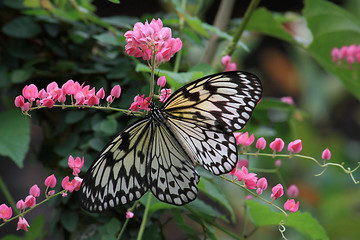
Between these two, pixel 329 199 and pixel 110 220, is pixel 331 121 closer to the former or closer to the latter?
pixel 329 199

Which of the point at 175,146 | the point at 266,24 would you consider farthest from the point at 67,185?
the point at 266,24

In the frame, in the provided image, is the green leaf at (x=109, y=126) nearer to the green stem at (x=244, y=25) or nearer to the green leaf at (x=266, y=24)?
the green stem at (x=244, y=25)

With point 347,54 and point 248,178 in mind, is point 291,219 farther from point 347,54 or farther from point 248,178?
point 347,54

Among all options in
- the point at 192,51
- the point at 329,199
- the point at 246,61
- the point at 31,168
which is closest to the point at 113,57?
the point at 192,51

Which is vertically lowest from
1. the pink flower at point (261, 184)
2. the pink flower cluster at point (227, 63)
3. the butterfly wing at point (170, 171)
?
the butterfly wing at point (170, 171)

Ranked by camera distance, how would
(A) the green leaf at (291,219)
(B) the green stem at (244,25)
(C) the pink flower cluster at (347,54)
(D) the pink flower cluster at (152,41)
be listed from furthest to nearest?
(C) the pink flower cluster at (347,54), (B) the green stem at (244,25), (A) the green leaf at (291,219), (D) the pink flower cluster at (152,41)

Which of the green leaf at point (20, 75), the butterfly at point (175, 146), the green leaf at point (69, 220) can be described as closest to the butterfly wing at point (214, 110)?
the butterfly at point (175, 146)
